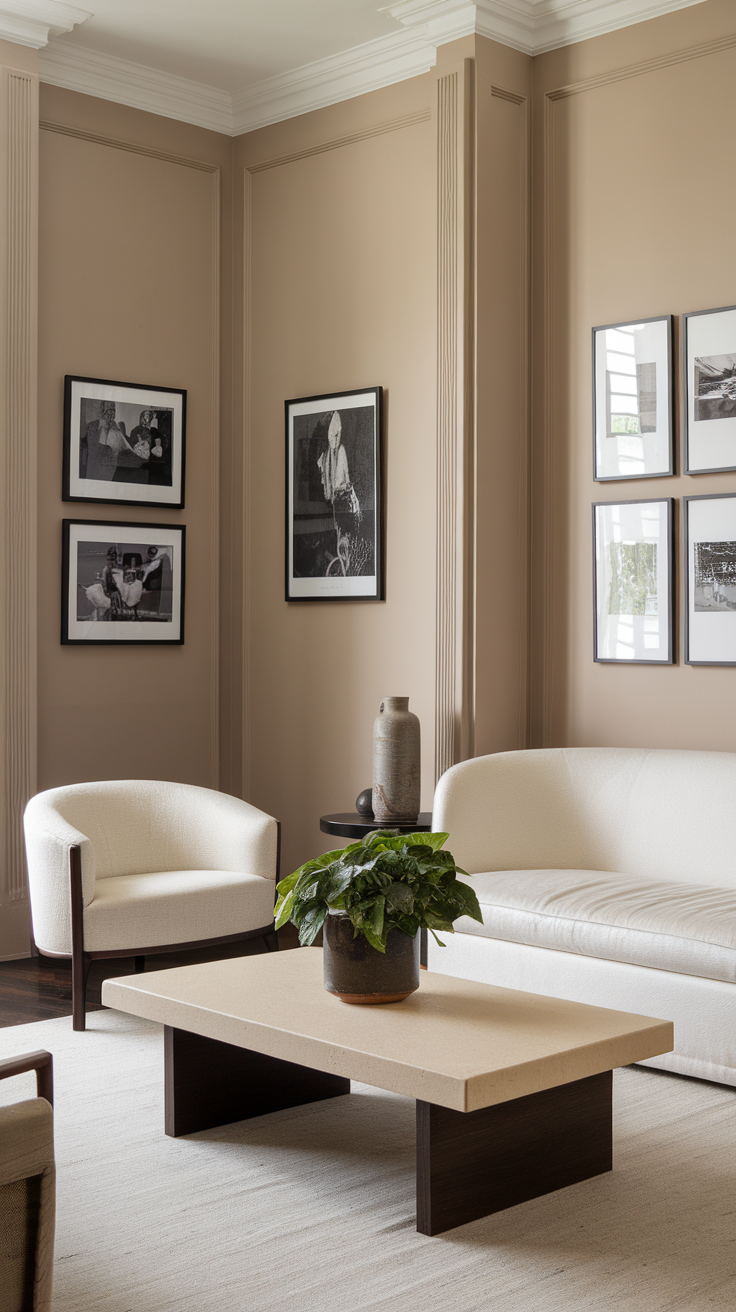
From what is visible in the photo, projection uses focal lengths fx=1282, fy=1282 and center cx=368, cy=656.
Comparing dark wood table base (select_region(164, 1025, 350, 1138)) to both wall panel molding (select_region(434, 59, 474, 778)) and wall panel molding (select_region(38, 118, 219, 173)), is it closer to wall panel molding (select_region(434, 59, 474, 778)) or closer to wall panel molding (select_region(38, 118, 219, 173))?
wall panel molding (select_region(434, 59, 474, 778))

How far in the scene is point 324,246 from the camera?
5789 mm

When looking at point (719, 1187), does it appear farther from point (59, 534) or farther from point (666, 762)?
point (59, 534)

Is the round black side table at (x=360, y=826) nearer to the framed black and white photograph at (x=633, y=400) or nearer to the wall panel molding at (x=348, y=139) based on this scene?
the framed black and white photograph at (x=633, y=400)

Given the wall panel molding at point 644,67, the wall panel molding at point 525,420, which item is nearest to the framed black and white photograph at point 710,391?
the wall panel molding at point 525,420

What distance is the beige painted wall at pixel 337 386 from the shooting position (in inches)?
212

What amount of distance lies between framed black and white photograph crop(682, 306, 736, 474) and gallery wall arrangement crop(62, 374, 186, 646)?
7.89 feet

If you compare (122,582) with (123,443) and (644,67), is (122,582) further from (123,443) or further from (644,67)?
(644,67)

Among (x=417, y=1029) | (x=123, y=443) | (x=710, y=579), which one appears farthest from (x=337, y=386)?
(x=417, y=1029)

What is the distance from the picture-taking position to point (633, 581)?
4.86m

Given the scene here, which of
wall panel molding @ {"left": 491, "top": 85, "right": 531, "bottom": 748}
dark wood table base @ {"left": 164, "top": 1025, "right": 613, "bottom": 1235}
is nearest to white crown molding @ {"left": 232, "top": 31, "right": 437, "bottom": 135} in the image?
wall panel molding @ {"left": 491, "top": 85, "right": 531, "bottom": 748}

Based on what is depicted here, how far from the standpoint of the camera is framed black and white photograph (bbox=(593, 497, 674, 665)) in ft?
15.6

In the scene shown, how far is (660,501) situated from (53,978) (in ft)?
9.55

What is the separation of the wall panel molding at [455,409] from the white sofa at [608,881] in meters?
0.43

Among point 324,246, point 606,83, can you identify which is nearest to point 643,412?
point 606,83
